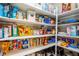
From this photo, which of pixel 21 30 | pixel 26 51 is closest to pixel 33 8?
pixel 21 30

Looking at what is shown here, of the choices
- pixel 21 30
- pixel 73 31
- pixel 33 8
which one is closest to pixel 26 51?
pixel 21 30

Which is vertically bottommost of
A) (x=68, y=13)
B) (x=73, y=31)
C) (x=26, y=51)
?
(x=26, y=51)

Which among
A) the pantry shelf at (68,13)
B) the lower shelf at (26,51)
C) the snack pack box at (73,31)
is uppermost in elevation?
the pantry shelf at (68,13)

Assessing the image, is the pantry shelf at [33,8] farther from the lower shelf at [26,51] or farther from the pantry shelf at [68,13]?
the lower shelf at [26,51]

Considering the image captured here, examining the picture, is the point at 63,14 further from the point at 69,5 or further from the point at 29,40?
the point at 29,40

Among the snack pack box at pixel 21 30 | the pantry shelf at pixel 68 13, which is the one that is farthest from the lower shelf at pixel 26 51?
the pantry shelf at pixel 68 13

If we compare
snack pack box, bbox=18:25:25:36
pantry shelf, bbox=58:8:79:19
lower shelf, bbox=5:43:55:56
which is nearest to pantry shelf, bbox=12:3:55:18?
pantry shelf, bbox=58:8:79:19

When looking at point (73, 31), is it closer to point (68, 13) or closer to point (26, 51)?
point (68, 13)

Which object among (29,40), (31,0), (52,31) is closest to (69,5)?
(52,31)

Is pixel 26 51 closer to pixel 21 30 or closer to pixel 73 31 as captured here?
pixel 21 30

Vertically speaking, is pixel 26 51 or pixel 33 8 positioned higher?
pixel 33 8

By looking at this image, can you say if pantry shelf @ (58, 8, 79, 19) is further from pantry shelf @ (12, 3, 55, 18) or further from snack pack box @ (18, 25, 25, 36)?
snack pack box @ (18, 25, 25, 36)

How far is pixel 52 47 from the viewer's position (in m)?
1.61

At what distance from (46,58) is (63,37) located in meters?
0.40
